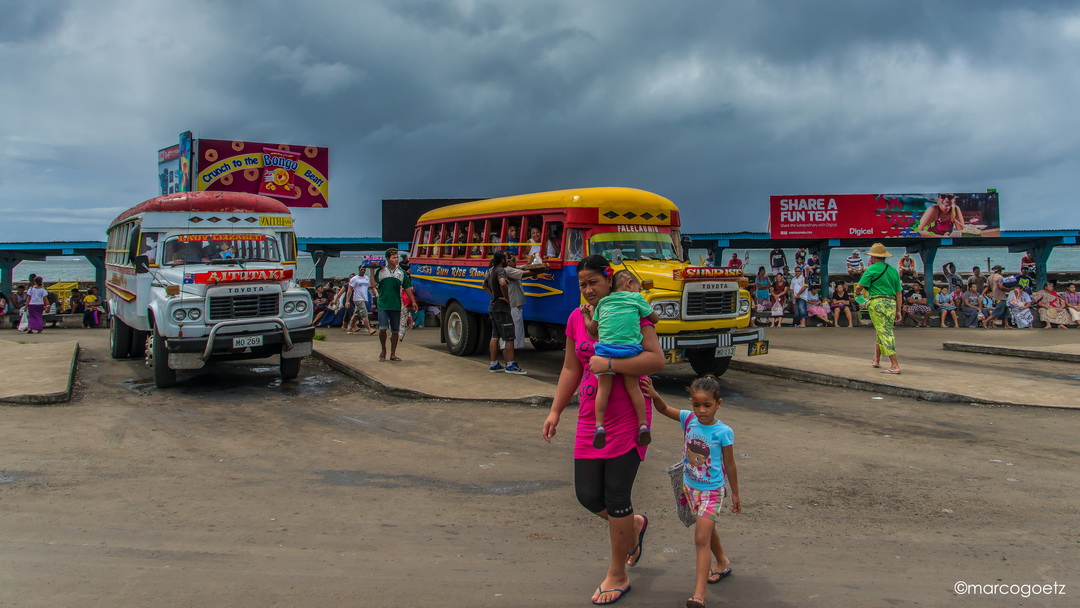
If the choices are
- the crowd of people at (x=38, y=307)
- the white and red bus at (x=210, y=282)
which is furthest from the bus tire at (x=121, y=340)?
the crowd of people at (x=38, y=307)

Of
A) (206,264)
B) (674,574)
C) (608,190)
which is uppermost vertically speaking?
(608,190)

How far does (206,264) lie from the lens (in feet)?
37.2

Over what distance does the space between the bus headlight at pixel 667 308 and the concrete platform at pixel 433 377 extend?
1.80 m

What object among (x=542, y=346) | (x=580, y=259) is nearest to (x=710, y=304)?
(x=580, y=259)

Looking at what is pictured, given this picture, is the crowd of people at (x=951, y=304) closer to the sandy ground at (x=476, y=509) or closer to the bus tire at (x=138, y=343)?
the sandy ground at (x=476, y=509)

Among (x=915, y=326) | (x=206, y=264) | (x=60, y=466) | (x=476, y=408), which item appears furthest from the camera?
(x=915, y=326)

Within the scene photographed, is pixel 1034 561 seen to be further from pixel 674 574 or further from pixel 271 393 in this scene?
pixel 271 393

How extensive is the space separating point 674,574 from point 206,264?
9300 millimetres

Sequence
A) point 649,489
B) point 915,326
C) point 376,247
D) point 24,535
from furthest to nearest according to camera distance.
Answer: point 376,247, point 915,326, point 649,489, point 24,535

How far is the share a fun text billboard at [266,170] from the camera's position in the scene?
24719mm

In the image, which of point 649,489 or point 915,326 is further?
point 915,326

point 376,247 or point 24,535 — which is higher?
point 376,247

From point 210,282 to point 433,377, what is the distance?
3271 millimetres

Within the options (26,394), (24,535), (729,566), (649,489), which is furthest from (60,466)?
(729,566)
